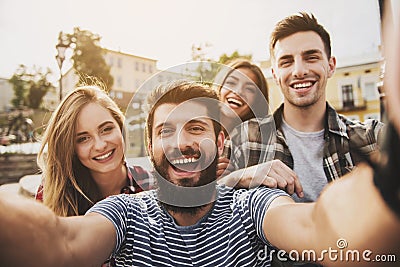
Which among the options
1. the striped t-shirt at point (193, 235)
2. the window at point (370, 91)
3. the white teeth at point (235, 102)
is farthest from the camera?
the white teeth at point (235, 102)

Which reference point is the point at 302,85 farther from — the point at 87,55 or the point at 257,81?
the point at 87,55

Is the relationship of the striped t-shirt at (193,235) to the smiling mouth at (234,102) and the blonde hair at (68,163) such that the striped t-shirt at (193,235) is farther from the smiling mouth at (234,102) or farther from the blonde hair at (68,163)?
the smiling mouth at (234,102)

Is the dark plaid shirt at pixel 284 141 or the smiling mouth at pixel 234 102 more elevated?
the smiling mouth at pixel 234 102

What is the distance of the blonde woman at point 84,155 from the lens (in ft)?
3.32

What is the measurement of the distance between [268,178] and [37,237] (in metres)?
0.55

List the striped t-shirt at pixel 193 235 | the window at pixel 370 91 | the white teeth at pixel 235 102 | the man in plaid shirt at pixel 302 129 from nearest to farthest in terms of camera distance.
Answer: the striped t-shirt at pixel 193 235, the man in plaid shirt at pixel 302 129, the window at pixel 370 91, the white teeth at pixel 235 102

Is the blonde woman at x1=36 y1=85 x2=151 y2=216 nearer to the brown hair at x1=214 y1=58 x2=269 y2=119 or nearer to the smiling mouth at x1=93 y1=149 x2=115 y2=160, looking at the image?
→ the smiling mouth at x1=93 y1=149 x2=115 y2=160

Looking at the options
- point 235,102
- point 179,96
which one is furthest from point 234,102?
point 179,96

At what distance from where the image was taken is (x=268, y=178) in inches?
35.8

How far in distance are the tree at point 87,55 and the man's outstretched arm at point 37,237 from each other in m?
0.51

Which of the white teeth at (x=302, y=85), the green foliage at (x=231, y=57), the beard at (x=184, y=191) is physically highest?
the green foliage at (x=231, y=57)

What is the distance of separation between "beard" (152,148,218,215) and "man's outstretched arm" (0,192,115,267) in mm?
267

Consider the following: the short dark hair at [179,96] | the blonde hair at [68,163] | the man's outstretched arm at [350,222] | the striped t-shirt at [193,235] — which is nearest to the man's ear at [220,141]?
the short dark hair at [179,96]

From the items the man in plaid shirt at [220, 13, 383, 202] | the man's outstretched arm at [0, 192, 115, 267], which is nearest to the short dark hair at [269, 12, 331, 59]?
the man in plaid shirt at [220, 13, 383, 202]
